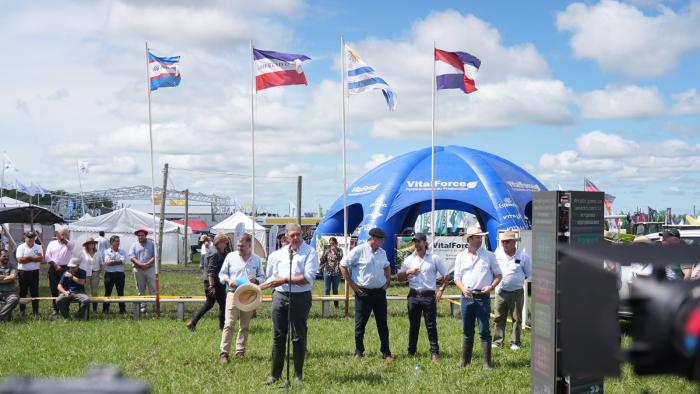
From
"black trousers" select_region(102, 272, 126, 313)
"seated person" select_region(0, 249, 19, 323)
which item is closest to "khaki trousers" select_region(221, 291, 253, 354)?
"seated person" select_region(0, 249, 19, 323)

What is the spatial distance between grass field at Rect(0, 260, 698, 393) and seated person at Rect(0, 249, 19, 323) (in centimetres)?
32

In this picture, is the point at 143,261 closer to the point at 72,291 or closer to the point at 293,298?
the point at 72,291

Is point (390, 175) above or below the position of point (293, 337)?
above

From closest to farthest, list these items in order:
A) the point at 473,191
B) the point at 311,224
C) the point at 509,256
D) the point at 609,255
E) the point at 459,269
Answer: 1. the point at 609,255
2. the point at 459,269
3. the point at 509,256
4. the point at 473,191
5. the point at 311,224

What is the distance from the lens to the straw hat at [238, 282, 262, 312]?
9805 mm

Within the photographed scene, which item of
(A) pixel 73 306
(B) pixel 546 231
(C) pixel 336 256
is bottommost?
(A) pixel 73 306

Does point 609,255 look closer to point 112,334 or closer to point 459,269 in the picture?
point 459,269

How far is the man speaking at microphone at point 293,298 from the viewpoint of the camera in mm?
8695

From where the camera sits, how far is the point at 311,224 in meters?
52.8

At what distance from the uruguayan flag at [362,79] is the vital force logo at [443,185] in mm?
7918

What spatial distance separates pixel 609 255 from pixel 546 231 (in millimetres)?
4757

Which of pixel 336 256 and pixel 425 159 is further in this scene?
pixel 425 159

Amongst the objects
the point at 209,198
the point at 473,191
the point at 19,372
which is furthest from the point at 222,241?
the point at 209,198

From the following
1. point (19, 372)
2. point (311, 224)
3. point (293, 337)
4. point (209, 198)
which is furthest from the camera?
point (209, 198)
